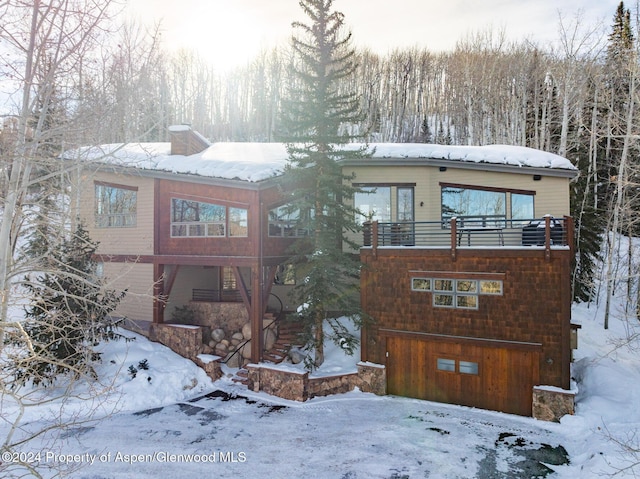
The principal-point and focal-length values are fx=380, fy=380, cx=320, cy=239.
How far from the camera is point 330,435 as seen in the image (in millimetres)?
10070

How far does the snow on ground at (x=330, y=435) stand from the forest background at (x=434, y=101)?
13.4 ft

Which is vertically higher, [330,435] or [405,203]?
[405,203]

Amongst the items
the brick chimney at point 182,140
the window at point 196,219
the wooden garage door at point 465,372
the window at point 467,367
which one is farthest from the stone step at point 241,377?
the brick chimney at point 182,140

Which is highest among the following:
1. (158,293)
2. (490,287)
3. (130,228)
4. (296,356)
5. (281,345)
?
(130,228)

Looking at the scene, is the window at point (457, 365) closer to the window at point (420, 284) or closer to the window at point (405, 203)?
the window at point (420, 284)

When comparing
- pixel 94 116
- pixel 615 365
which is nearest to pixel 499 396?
pixel 615 365

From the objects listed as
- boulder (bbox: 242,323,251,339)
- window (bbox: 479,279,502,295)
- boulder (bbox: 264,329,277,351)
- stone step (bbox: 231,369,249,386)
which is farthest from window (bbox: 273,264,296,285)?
window (bbox: 479,279,502,295)

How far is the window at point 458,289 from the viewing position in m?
11.3

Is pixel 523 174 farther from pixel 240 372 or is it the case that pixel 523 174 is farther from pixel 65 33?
pixel 65 33

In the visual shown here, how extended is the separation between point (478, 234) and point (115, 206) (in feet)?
50.8

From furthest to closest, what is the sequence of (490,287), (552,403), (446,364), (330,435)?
(446,364) → (490,287) → (552,403) → (330,435)

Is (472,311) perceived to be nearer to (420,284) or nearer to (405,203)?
(420,284)

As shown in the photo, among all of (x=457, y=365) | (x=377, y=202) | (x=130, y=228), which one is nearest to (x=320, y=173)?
(x=377, y=202)

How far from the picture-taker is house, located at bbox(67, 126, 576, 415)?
11008 millimetres
